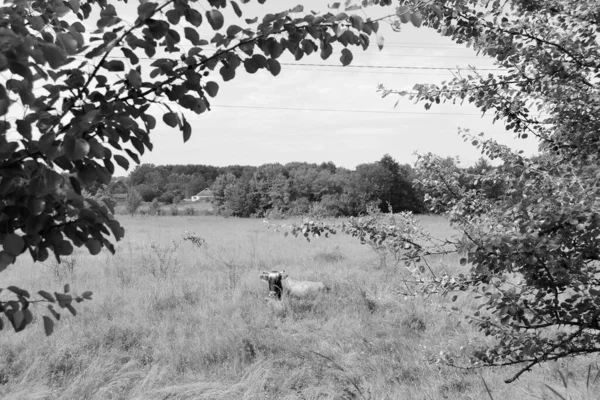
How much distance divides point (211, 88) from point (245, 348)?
4768 millimetres

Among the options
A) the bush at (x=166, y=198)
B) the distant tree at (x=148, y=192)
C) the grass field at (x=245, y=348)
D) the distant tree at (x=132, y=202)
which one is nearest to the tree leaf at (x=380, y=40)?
the grass field at (x=245, y=348)

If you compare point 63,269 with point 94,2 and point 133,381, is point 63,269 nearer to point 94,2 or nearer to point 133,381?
point 133,381

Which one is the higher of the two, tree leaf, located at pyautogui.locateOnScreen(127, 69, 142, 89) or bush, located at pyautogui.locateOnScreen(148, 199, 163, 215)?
tree leaf, located at pyautogui.locateOnScreen(127, 69, 142, 89)

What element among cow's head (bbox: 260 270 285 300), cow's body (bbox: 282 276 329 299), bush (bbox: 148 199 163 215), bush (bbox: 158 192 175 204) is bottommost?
bush (bbox: 158 192 175 204)

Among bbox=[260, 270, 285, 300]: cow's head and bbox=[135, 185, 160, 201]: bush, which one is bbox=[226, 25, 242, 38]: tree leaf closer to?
bbox=[260, 270, 285, 300]: cow's head

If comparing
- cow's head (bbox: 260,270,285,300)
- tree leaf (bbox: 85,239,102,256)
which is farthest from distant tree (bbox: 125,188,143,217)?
tree leaf (bbox: 85,239,102,256)

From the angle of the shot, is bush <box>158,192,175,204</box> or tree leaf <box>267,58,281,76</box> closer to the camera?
tree leaf <box>267,58,281,76</box>

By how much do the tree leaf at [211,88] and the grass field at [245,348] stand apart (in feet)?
7.16

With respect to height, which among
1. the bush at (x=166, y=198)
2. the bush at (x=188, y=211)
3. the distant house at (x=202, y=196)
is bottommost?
the distant house at (x=202, y=196)

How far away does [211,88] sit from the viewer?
4.31ft

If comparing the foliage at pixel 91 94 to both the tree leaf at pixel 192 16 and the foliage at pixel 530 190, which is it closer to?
the tree leaf at pixel 192 16

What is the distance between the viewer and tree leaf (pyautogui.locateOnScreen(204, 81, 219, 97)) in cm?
131

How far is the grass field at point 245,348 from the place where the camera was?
4.42 m

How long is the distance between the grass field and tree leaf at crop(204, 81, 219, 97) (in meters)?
2.18
